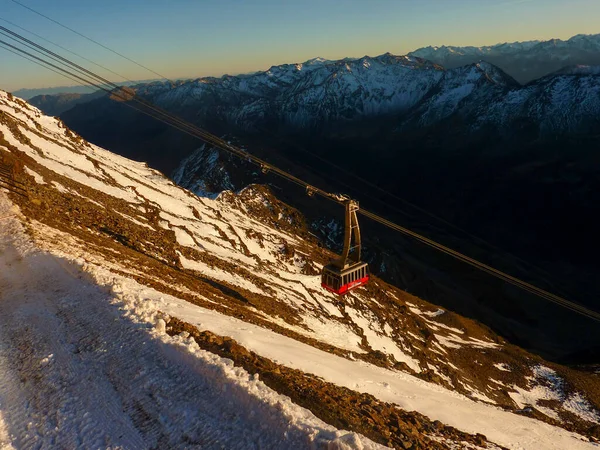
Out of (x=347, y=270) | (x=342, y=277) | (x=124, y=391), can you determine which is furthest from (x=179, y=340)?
(x=347, y=270)

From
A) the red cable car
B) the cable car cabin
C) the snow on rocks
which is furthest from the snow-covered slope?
the red cable car

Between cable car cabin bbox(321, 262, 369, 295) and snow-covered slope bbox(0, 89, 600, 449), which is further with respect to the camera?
cable car cabin bbox(321, 262, 369, 295)

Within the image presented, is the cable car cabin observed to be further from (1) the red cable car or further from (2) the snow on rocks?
(2) the snow on rocks

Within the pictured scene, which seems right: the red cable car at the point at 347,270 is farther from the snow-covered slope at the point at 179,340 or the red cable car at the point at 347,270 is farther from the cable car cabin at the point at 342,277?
the snow-covered slope at the point at 179,340

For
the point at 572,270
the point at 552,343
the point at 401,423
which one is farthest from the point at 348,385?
the point at 572,270

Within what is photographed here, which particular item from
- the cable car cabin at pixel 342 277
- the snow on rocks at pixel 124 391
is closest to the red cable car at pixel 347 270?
the cable car cabin at pixel 342 277

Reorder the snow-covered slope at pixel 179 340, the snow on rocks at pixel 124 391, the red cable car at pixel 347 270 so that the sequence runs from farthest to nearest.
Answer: the red cable car at pixel 347 270
the snow-covered slope at pixel 179 340
the snow on rocks at pixel 124 391

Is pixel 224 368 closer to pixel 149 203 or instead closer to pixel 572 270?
pixel 149 203
